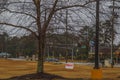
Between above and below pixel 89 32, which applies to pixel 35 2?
above

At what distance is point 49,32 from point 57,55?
87.0m

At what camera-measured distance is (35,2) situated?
26.9 m

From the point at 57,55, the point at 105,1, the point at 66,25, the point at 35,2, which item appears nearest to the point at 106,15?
the point at 105,1

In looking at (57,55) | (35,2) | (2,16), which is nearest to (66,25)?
(35,2)

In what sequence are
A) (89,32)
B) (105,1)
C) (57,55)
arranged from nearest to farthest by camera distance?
(105,1)
(89,32)
(57,55)

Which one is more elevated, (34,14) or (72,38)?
(34,14)

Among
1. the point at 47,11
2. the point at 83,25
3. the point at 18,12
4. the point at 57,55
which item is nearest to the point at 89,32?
the point at 83,25

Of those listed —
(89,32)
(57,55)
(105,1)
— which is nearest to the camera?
(105,1)

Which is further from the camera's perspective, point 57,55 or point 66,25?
point 57,55

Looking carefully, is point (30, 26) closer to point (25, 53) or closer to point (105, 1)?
point (105, 1)

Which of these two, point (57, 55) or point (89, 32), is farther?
point (57, 55)

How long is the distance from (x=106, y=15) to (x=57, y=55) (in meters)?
88.8

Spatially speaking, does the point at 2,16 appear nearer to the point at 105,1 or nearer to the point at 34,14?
the point at 34,14

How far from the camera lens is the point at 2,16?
26500 mm
